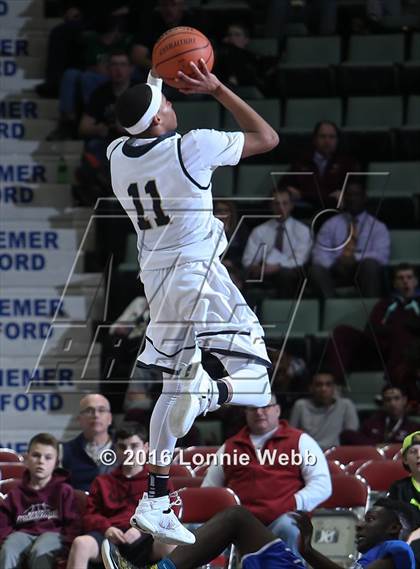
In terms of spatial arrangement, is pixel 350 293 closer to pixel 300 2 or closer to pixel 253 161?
pixel 253 161

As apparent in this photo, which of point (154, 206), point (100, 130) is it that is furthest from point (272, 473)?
point (100, 130)

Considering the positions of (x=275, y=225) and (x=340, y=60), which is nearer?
(x=275, y=225)

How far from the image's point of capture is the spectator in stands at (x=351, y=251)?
1077cm

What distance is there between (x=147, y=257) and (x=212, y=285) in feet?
1.07

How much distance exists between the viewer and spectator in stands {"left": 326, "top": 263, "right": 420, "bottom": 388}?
1045 cm

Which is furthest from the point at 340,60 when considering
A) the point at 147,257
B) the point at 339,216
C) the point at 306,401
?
the point at 147,257

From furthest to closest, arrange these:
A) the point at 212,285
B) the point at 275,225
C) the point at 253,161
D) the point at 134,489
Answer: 1. the point at 253,161
2. the point at 275,225
3. the point at 134,489
4. the point at 212,285

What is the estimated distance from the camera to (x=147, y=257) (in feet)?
22.5

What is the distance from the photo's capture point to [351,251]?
10820 millimetres

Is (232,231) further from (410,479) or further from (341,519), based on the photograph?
(410,479)

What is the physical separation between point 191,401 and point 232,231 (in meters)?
4.27

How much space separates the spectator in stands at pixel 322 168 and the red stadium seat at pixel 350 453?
2386 millimetres

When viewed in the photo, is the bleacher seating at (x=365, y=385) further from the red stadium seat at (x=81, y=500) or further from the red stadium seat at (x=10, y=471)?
the red stadium seat at (x=81, y=500)

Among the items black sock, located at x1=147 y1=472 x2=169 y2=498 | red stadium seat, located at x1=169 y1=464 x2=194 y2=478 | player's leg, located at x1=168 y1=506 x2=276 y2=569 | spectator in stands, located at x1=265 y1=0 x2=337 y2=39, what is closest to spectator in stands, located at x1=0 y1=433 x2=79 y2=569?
red stadium seat, located at x1=169 y1=464 x2=194 y2=478
